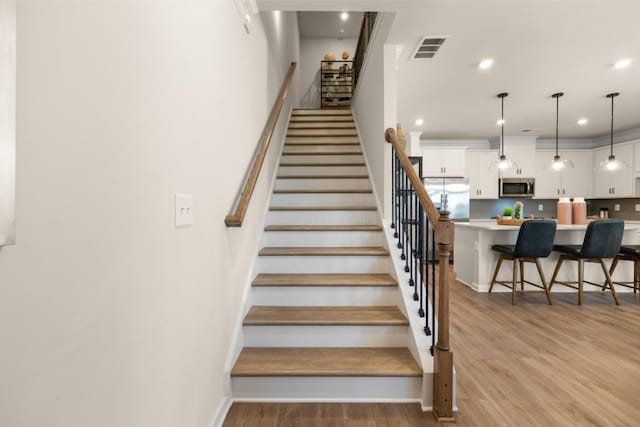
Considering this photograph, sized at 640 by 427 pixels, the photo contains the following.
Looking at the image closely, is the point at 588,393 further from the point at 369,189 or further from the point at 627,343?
the point at 369,189

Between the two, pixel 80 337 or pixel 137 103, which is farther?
pixel 137 103

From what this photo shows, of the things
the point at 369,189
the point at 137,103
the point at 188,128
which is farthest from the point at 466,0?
the point at 137,103

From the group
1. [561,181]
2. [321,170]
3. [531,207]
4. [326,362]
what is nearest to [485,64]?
[321,170]

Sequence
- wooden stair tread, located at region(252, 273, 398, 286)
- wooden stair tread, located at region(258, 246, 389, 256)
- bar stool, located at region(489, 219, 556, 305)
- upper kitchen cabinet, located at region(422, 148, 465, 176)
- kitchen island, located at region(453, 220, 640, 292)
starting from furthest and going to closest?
1. upper kitchen cabinet, located at region(422, 148, 465, 176)
2. kitchen island, located at region(453, 220, 640, 292)
3. bar stool, located at region(489, 219, 556, 305)
4. wooden stair tread, located at region(258, 246, 389, 256)
5. wooden stair tread, located at region(252, 273, 398, 286)

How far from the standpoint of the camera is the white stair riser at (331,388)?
71.9 inches

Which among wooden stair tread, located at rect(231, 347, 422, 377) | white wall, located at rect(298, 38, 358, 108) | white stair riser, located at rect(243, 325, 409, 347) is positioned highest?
white wall, located at rect(298, 38, 358, 108)

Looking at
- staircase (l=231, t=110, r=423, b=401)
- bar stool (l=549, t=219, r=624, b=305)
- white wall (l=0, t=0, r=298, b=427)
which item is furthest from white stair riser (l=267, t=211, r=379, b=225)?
bar stool (l=549, t=219, r=624, b=305)

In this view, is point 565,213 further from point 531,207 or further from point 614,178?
point 614,178

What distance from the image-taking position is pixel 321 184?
3.60 meters

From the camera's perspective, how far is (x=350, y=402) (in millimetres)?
1829

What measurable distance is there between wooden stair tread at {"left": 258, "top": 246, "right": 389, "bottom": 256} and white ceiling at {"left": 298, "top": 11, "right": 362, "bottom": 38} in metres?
6.04

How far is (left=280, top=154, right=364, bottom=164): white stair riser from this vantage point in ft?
13.1

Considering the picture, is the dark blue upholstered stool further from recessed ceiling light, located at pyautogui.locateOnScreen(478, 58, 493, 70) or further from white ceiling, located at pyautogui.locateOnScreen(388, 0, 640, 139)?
recessed ceiling light, located at pyautogui.locateOnScreen(478, 58, 493, 70)

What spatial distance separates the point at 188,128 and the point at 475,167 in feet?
24.0
